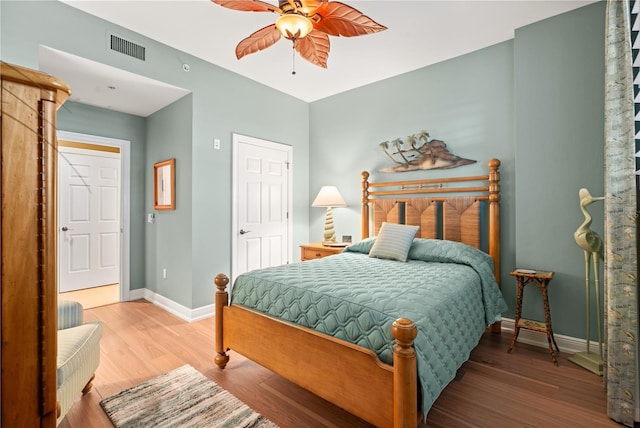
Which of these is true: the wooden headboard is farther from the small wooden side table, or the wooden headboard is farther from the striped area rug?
the striped area rug

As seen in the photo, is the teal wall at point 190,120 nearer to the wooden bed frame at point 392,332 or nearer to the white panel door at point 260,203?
the white panel door at point 260,203

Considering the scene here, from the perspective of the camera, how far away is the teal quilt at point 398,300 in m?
1.53

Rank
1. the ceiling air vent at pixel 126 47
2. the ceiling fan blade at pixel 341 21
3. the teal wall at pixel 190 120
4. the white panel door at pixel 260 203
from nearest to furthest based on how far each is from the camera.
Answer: the ceiling fan blade at pixel 341 21
the teal wall at pixel 190 120
the ceiling air vent at pixel 126 47
the white panel door at pixel 260 203

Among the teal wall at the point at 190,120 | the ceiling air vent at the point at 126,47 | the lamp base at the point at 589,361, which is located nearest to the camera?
the lamp base at the point at 589,361

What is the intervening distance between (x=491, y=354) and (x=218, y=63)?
155 inches

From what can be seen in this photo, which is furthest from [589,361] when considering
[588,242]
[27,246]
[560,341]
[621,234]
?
[27,246]

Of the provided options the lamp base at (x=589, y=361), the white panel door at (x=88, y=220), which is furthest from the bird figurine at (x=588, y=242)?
the white panel door at (x=88, y=220)

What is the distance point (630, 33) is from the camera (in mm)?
1833

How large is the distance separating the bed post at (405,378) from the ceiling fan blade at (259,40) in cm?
191

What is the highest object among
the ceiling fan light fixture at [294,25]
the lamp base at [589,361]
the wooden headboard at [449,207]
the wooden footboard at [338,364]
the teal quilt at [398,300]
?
the ceiling fan light fixture at [294,25]

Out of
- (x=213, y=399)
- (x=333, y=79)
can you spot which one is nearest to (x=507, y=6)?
(x=333, y=79)

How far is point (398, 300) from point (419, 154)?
2.32 meters

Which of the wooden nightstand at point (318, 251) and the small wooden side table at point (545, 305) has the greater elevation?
the wooden nightstand at point (318, 251)

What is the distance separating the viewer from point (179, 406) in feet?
6.20
